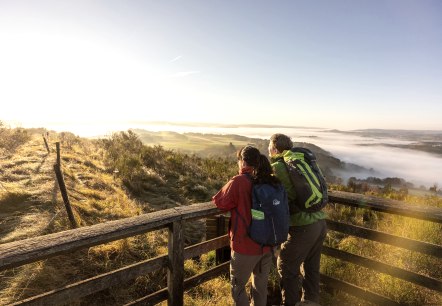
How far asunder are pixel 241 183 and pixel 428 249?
210cm

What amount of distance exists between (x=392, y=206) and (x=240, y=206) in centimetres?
174

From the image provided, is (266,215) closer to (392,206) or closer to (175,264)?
(175,264)

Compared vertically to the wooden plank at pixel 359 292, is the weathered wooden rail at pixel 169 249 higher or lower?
higher

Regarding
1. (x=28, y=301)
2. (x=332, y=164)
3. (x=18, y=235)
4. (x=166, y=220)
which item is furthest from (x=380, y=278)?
(x=332, y=164)

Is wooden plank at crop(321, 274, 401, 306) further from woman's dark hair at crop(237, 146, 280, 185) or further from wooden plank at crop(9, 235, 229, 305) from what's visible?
woman's dark hair at crop(237, 146, 280, 185)

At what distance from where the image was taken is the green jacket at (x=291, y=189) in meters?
3.34

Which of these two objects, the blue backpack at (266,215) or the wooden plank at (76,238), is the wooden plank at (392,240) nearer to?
the blue backpack at (266,215)

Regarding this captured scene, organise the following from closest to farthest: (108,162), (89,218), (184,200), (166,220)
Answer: (166,220) → (89,218) → (184,200) → (108,162)

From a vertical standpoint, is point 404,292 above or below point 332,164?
above

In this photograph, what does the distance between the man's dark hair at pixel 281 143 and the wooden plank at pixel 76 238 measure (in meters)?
1.06

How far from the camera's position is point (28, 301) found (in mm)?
2326

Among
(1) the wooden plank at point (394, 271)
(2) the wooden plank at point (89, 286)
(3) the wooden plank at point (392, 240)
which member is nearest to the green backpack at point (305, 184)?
(3) the wooden plank at point (392, 240)

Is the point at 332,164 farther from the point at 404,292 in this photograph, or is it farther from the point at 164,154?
the point at 404,292

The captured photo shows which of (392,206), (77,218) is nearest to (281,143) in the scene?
(392,206)
